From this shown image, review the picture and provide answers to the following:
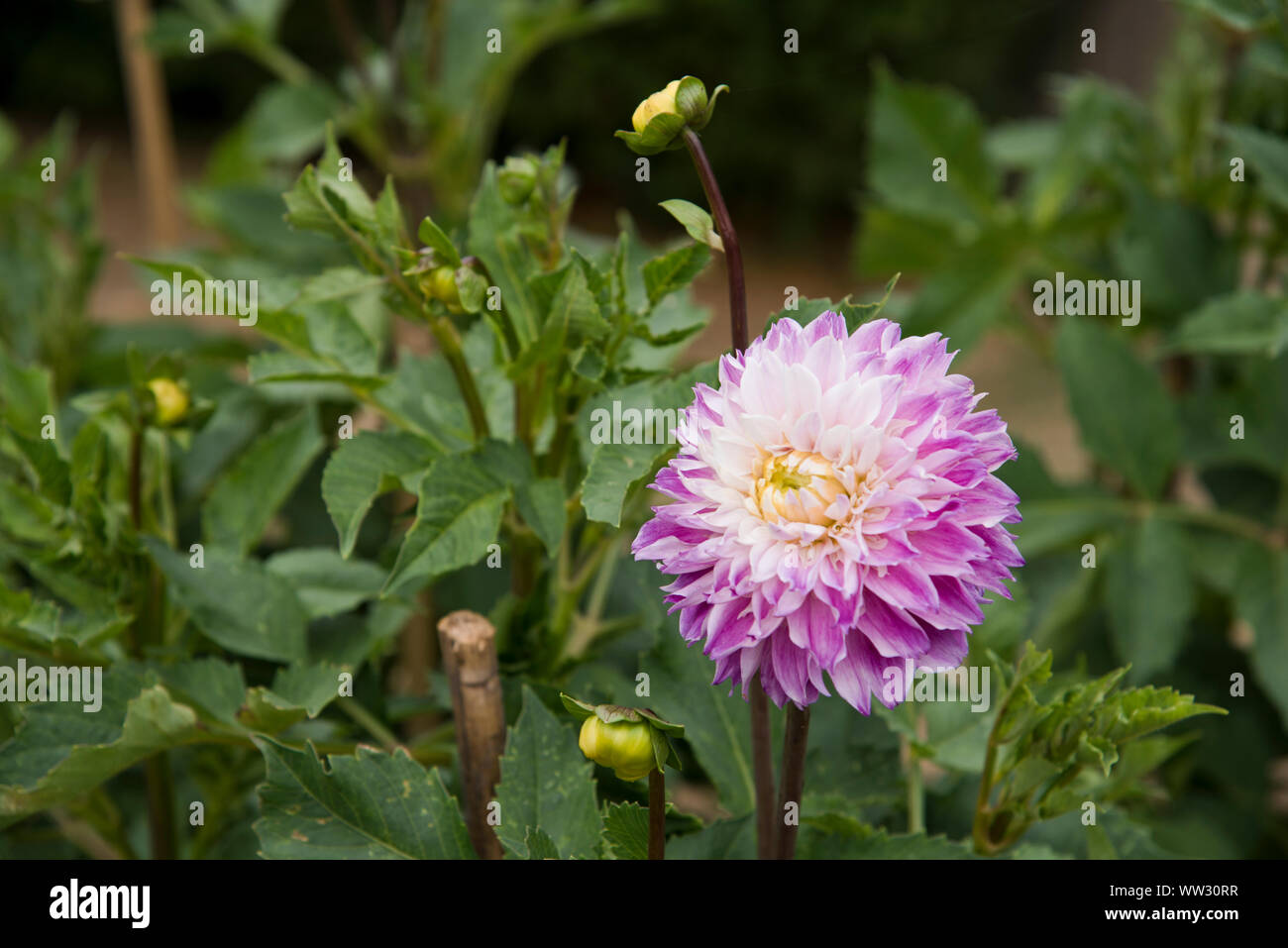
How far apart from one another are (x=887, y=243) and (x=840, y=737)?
0.63 metres

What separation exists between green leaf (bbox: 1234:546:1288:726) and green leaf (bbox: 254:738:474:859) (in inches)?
23.3

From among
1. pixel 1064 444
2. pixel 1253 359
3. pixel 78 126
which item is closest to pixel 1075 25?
pixel 1064 444

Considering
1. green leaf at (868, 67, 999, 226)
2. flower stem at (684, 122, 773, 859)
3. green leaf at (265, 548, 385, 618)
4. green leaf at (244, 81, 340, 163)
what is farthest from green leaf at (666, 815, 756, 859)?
green leaf at (244, 81, 340, 163)

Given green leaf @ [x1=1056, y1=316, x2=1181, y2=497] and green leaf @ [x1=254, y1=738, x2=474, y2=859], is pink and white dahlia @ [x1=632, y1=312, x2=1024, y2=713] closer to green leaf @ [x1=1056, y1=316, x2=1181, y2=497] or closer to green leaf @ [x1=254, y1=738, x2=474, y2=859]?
green leaf @ [x1=254, y1=738, x2=474, y2=859]

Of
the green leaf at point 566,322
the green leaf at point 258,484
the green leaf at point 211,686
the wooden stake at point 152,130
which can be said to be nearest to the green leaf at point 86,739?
the green leaf at point 211,686

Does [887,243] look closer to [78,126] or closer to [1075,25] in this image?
[1075,25]

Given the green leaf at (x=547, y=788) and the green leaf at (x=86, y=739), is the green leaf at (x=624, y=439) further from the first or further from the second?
the green leaf at (x=86, y=739)

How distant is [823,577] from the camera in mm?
370

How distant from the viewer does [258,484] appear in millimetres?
691

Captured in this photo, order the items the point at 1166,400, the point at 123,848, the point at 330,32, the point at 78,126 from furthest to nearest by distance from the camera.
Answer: the point at 78,126 < the point at 330,32 < the point at 1166,400 < the point at 123,848

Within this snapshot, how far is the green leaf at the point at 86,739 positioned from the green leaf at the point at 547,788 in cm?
15

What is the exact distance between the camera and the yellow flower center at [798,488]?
1.26 ft

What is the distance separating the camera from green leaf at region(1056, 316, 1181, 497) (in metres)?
0.91
